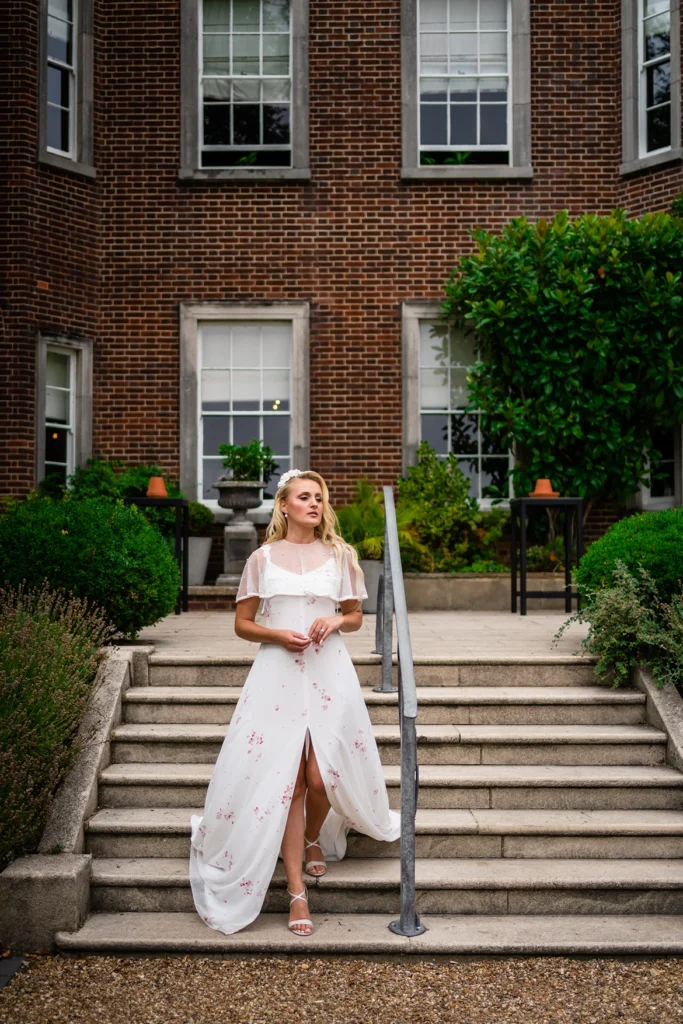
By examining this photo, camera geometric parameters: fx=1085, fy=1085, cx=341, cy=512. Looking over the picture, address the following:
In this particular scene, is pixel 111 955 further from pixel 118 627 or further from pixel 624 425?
pixel 624 425

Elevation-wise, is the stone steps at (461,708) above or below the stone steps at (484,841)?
above

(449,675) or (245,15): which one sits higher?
(245,15)

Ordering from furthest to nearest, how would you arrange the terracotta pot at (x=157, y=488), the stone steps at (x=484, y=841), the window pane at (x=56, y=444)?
the window pane at (x=56, y=444), the terracotta pot at (x=157, y=488), the stone steps at (x=484, y=841)

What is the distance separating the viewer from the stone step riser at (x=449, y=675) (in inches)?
249

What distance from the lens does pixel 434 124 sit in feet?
39.2

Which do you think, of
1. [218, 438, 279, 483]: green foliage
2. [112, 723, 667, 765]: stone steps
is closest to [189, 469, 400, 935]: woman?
[112, 723, 667, 765]: stone steps

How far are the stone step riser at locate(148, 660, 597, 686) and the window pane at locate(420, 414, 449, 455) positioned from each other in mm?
5660

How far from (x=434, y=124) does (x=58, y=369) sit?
4.91 m

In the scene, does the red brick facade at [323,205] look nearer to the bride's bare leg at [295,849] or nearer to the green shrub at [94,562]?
the green shrub at [94,562]

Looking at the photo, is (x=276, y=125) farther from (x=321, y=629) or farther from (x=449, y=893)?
(x=449, y=893)

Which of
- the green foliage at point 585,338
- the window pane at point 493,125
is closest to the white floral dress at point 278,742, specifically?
the green foliage at point 585,338

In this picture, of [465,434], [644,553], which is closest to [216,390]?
[465,434]

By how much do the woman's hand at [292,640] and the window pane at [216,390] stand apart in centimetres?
758

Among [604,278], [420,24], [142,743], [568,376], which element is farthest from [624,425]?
[142,743]
